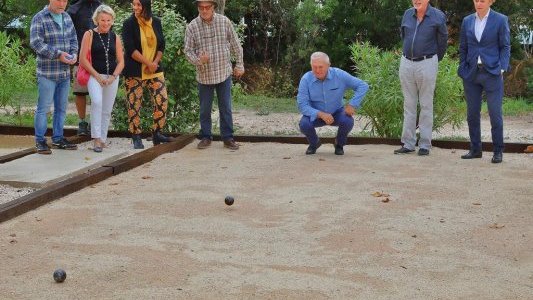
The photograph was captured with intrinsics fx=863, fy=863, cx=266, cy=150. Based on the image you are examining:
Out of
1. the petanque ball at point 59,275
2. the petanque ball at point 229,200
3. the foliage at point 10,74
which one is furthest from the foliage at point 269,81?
the petanque ball at point 59,275

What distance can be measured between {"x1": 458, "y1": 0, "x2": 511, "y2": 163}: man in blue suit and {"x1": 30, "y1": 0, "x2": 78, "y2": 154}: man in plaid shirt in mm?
3748

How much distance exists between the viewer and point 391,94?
9594 millimetres

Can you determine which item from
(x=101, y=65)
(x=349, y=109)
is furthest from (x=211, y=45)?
(x=349, y=109)

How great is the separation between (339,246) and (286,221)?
0.74 metres

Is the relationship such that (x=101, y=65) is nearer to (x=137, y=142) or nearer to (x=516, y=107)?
(x=137, y=142)

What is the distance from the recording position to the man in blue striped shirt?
8.41m

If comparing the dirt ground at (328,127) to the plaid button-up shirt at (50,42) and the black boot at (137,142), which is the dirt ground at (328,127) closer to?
the black boot at (137,142)

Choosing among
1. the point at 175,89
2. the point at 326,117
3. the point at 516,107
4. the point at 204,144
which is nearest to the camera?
the point at 326,117

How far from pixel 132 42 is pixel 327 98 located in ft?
6.56

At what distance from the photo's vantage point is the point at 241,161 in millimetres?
8227

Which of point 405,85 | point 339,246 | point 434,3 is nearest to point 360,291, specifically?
point 339,246

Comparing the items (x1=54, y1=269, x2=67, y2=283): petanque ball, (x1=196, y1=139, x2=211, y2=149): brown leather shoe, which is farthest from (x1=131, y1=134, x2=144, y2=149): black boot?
(x1=54, y1=269, x2=67, y2=283): petanque ball

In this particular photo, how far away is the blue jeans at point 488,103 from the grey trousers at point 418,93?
1.21 ft

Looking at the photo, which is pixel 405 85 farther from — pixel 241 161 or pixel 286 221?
pixel 286 221
